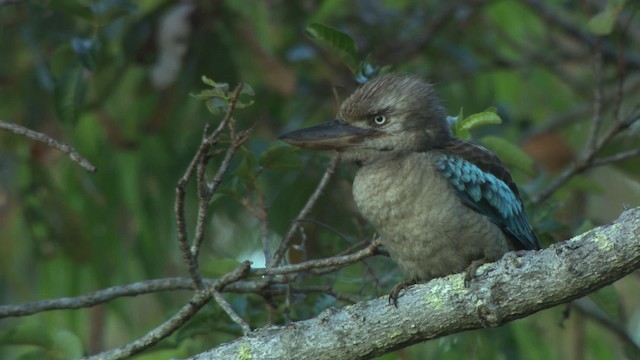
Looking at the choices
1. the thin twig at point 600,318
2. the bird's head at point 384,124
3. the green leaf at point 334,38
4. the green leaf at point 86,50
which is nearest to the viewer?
the green leaf at point 334,38

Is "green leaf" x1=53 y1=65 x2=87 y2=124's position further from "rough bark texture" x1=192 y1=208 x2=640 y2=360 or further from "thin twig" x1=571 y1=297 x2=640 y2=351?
"thin twig" x1=571 y1=297 x2=640 y2=351

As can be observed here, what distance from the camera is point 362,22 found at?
7367 mm

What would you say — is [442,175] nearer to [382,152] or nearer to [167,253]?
[382,152]

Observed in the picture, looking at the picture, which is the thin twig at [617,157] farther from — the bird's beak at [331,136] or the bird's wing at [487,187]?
the bird's beak at [331,136]

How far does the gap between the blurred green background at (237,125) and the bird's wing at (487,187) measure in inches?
10.4

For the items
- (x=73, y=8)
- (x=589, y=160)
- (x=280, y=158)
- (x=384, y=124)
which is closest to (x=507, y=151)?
(x=589, y=160)

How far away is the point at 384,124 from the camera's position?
4961 mm

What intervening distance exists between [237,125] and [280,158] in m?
1.61

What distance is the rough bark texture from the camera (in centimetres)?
358

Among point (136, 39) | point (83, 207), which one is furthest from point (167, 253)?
point (136, 39)

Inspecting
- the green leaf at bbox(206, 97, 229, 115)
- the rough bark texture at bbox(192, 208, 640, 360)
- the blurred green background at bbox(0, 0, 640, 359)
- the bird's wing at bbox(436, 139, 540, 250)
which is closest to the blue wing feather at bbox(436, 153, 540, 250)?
the bird's wing at bbox(436, 139, 540, 250)

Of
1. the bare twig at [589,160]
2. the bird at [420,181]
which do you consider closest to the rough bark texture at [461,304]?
the bird at [420,181]

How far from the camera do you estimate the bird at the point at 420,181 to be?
15.1 ft

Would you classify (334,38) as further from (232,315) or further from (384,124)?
(232,315)
